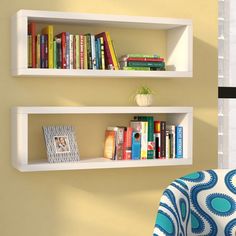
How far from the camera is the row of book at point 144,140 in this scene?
11.6 feet

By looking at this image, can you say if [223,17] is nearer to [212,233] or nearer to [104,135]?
[104,135]

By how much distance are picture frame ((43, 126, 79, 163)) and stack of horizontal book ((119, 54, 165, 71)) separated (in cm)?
52

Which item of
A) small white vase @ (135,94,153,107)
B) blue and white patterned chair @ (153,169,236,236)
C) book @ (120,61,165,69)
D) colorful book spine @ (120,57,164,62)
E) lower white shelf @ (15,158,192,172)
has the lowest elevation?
blue and white patterned chair @ (153,169,236,236)

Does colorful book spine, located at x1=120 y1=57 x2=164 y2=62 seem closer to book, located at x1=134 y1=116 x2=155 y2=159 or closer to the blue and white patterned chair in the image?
book, located at x1=134 y1=116 x2=155 y2=159

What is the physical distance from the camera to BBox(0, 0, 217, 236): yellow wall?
11.4 feet

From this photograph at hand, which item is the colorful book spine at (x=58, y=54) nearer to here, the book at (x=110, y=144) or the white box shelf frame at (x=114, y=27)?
the white box shelf frame at (x=114, y=27)

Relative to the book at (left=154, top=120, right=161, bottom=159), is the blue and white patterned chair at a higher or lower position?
lower

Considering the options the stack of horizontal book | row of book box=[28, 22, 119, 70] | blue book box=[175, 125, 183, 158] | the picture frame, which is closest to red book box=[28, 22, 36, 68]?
row of book box=[28, 22, 119, 70]

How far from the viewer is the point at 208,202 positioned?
2775mm

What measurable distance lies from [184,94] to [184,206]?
1426mm

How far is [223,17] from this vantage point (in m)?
4.37

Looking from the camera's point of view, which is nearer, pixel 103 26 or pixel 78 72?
pixel 78 72

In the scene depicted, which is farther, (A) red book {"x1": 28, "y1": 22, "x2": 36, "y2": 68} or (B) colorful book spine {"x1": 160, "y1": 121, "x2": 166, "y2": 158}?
(B) colorful book spine {"x1": 160, "y1": 121, "x2": 166, "y2": 158}

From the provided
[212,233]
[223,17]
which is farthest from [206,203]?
[223,17]
